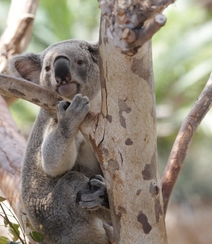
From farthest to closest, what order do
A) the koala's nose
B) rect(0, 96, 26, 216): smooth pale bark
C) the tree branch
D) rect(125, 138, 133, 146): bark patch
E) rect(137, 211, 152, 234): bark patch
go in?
rect(0, 96, 26, 216): smooth pale bark < the koala's nose < rect(137, 211, 152, 234): bark patch < rect(125, 138, 133, 146): bark patch < the tree branch

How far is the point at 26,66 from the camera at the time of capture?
3.71 m

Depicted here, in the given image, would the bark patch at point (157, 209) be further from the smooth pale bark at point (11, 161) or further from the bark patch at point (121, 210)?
the smooth pale bark at point (11, 161)

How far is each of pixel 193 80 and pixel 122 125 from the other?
10.3 metres

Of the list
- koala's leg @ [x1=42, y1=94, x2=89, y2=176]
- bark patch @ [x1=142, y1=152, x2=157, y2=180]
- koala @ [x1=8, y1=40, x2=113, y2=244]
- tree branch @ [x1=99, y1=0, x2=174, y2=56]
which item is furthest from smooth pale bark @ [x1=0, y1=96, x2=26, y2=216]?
tree branch @ [x1=99, y1=0, x2=174, y2=56]

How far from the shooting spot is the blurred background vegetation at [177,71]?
1257 centimetres

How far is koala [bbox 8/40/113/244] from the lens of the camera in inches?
131

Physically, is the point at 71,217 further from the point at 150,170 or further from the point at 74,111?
the point at 150,170

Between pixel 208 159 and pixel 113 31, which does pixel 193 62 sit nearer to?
pixel 208 159

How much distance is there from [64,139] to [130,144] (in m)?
0.66

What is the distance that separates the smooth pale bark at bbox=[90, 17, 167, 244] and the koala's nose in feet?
2.17

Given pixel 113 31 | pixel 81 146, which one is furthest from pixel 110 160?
pixel 81 146

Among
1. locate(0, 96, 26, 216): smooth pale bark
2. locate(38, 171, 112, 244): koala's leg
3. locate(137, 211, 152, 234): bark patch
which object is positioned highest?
locate(137, 211, 152, 234): bark patch

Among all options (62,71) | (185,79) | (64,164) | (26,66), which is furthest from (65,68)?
(185,79)

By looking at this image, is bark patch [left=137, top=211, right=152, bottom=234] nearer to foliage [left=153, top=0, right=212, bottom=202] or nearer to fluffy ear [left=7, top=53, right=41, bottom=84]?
fluffy ear [left=7, top=53, right=41, bottom=84]
